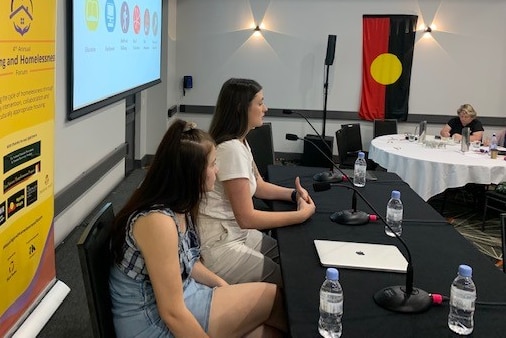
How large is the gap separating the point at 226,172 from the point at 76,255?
1.81 m

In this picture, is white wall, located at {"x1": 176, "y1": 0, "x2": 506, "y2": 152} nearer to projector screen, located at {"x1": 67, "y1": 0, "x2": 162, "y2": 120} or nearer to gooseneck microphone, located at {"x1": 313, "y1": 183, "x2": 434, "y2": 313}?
projector screen, located at {"x1": 67, "y1": 0, "x2": 162, "y2": 120}

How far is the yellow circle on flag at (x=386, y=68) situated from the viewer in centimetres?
701

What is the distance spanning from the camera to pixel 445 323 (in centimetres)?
150

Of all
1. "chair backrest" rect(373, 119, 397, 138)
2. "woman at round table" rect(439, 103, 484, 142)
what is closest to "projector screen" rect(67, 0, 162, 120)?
"chair backrest" rect(373, 119, 397, 138)

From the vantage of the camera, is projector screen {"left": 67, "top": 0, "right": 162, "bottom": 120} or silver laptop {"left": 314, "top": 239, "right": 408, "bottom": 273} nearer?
silver laptop {"left": 314, "top": 239, "right": 408, "bottom": 273}

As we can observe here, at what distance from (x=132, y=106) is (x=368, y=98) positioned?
123 inches

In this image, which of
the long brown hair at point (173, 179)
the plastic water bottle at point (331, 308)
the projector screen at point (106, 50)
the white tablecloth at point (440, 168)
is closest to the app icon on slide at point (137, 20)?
the projector screen at point (106, 50)

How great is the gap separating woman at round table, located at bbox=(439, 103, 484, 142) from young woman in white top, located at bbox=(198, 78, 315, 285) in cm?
380

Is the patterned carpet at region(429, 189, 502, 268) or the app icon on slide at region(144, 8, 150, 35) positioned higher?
the app icon on slide at region(144, 8, 150, 35)

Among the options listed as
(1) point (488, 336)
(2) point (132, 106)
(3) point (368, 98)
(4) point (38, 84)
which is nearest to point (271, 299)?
(1) point (488, 336)

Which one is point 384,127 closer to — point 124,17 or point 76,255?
point 124,17

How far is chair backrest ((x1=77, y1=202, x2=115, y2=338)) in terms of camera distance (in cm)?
150

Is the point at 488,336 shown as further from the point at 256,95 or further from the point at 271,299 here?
the point at 256,95

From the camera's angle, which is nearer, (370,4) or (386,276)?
(386,276)
